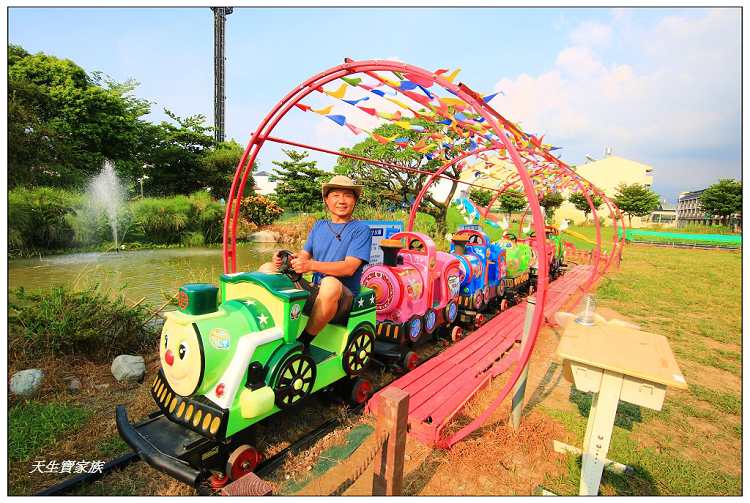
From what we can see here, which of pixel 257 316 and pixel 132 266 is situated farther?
pixel 132 266

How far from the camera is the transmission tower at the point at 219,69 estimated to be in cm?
2555

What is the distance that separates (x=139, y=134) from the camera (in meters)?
22.9

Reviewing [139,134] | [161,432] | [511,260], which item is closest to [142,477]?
[161,432]

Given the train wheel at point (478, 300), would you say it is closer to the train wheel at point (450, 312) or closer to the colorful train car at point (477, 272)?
the colorful train car at point (477, 272)

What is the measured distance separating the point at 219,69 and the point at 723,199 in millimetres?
43529

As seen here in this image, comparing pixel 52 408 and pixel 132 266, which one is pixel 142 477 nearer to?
pixel 52 408

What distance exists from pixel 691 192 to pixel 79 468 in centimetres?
9394

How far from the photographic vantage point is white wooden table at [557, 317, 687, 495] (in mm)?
2117

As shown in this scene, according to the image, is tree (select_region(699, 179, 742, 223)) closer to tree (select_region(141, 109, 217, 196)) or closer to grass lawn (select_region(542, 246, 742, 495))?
grass lawn (select_region(542, 246, 742, 495))

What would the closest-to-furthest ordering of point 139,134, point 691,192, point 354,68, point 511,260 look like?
point 354,68
point 511,260
point 139,134
point 691,192

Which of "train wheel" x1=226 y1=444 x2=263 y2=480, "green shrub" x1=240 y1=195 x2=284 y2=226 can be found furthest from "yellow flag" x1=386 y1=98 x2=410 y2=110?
"green shrub" x1=240 y1=195 x2=284 y2=226

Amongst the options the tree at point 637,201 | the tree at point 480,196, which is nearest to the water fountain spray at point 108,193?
the tree at point 480,196

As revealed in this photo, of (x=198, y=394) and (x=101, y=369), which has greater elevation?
(x=198, y=394)

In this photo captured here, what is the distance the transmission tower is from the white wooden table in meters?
27.5
